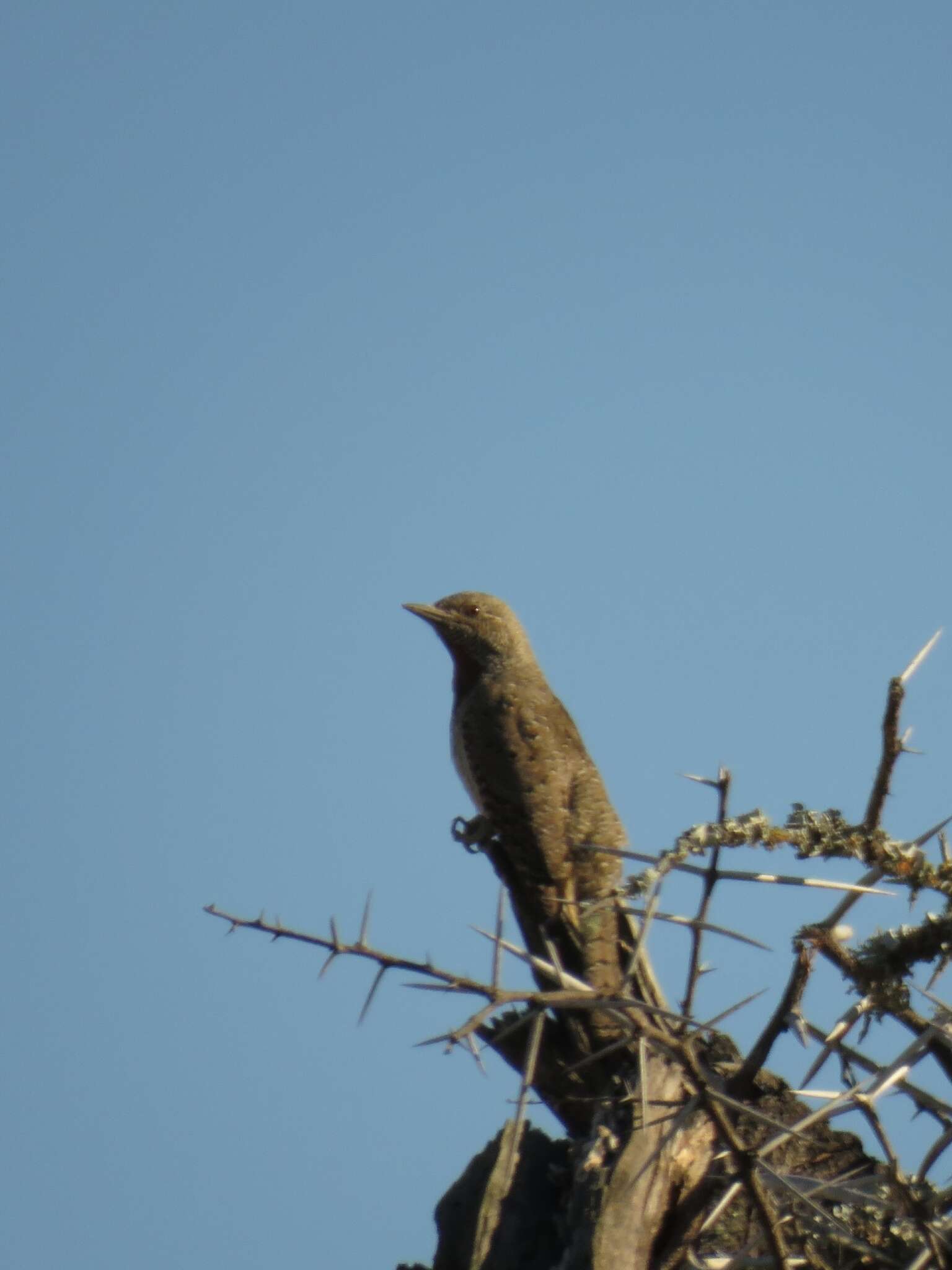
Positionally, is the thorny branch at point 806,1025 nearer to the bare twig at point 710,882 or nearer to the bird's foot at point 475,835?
the bare twig at point 710,882

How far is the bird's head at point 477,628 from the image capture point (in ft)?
37.0

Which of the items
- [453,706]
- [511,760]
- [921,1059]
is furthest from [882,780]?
[453,706]

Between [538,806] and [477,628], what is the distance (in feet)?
8.05

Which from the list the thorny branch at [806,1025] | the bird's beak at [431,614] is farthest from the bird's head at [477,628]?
the thorny branch at [806,1025]

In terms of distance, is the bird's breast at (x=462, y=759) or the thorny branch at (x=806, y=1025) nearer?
the thorny branch at (x=806, y=1025)

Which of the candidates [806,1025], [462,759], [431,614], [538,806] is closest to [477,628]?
[431,614]

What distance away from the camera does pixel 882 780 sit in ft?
12.6

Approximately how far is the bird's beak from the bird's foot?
2315mm

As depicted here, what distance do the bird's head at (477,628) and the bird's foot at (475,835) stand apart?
→ 1.92 m

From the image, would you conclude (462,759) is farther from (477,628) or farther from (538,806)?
(477,628)

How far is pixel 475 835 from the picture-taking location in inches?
373

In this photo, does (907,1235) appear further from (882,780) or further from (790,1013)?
(882,780)

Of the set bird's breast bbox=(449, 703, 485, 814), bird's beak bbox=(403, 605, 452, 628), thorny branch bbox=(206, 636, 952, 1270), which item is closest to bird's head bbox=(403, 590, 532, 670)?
bird's beak bbox=(403, 605, 452, 628)

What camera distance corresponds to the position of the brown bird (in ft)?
26.6
